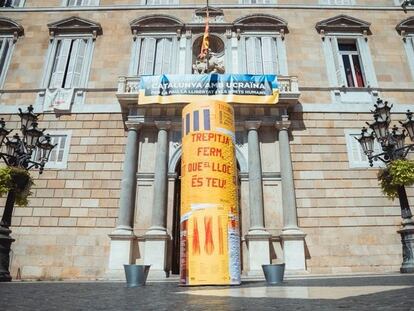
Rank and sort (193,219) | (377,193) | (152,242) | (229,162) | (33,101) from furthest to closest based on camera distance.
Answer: (33,101), (377,193), (152,242), (229,162), (193,219)

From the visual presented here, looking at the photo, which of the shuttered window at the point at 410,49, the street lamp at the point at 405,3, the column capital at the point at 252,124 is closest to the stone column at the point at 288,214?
the column capital at the point at 252,124

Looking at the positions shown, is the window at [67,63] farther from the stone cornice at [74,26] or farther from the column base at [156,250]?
the column base at [156,250]

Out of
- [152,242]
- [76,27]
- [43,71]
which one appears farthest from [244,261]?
[76,27]

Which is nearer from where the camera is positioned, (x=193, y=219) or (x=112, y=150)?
(x=193, y=219)

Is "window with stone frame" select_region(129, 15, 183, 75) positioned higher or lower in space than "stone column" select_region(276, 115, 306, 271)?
higher

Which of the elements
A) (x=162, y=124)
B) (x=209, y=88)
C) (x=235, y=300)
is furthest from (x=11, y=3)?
(x=235, y=300)

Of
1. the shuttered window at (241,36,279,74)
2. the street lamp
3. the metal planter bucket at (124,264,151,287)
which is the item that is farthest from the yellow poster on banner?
the street lamp

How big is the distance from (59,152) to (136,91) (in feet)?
14.0

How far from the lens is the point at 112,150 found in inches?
578

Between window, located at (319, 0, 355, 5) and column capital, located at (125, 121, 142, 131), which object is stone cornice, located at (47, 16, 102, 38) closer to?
column capital, located at (125, 121, 142, 131)

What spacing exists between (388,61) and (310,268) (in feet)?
36.4

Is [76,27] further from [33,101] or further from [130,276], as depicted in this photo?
[130,276]

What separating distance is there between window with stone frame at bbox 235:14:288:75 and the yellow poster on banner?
10066 mm

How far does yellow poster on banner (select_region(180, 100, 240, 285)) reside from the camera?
6281 millimetres
